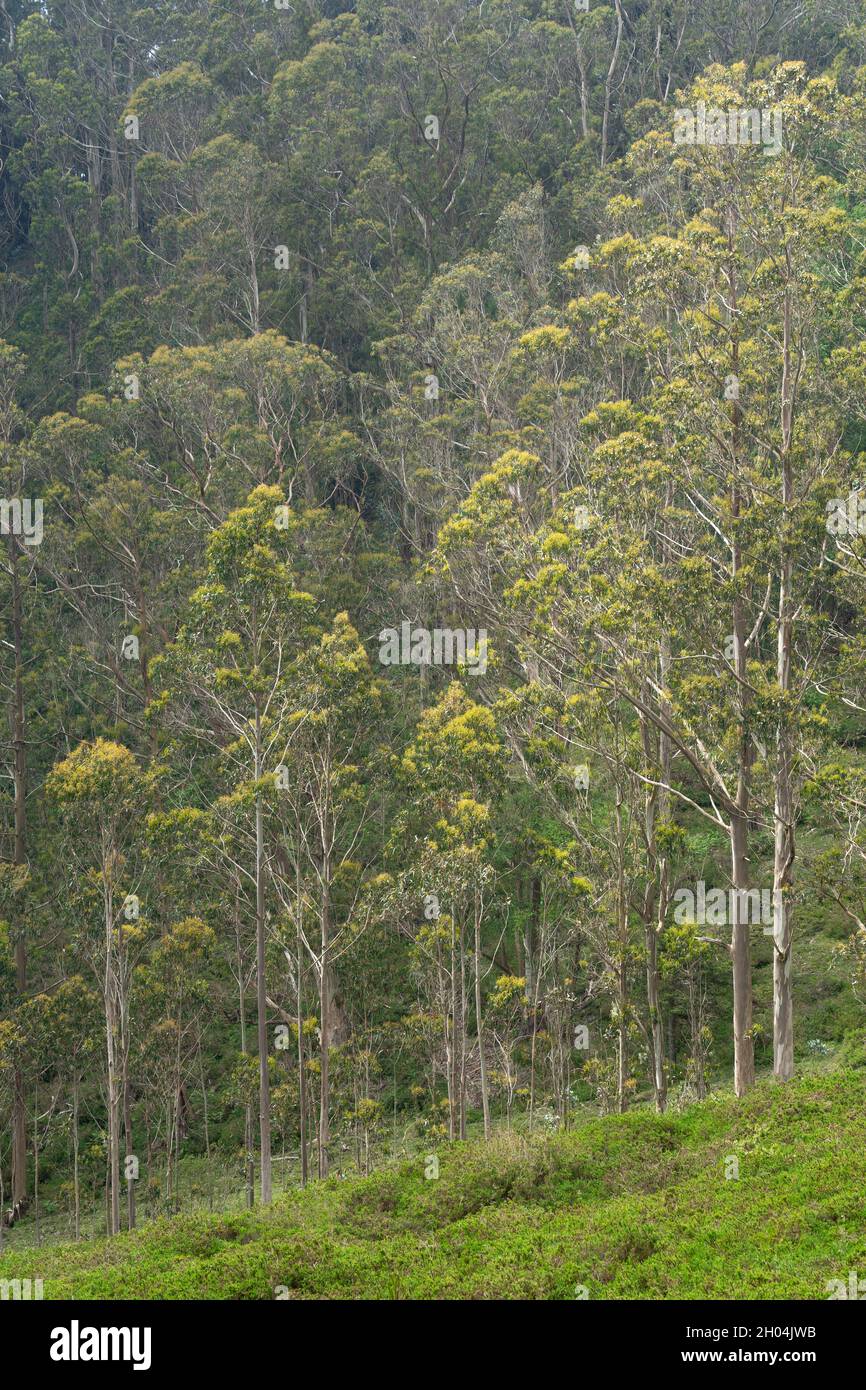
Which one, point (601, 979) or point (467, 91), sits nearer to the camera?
point (601, 979)

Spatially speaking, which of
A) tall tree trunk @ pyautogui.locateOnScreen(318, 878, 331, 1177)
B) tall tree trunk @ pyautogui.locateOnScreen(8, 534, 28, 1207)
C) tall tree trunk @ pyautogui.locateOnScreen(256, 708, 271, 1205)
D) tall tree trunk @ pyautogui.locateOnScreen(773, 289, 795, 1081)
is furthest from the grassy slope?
tall tree trunk @ pyautogui.locateOnScreen(8, 534, 28, 1207)

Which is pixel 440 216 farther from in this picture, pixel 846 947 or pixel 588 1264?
pixel 588 1264

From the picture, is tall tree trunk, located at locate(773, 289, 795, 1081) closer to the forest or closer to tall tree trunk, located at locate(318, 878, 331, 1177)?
the forest

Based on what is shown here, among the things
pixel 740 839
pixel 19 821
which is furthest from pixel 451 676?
pixel 740 839

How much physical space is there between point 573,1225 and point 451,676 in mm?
17313

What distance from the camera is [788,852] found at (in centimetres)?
1658

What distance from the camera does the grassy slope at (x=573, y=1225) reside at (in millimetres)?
10539

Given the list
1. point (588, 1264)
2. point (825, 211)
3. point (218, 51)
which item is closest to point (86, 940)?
point (588, 1264)

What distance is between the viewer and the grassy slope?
1054cm

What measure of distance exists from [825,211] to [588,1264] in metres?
13.5

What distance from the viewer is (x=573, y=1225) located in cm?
1237

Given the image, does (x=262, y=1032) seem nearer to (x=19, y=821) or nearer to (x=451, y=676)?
(x=19, y=821)

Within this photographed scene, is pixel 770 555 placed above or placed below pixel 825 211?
below

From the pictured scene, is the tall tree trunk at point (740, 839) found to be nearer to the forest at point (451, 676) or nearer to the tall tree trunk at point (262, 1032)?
the forest at point (451, 676)
